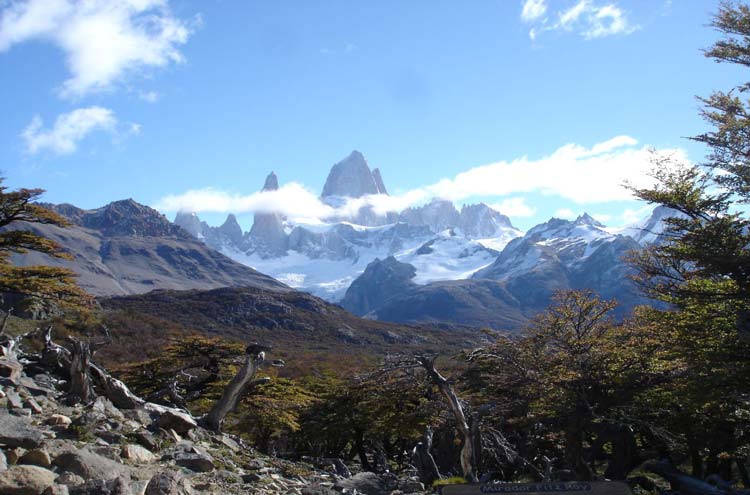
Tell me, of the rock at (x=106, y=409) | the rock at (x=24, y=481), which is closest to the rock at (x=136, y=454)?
the rock at (x=106, y=409)

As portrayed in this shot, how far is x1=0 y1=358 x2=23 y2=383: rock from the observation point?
554 inches

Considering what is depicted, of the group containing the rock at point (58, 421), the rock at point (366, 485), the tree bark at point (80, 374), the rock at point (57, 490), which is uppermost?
the tree bark at point (80, 374)

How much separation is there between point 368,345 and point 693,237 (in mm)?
123451

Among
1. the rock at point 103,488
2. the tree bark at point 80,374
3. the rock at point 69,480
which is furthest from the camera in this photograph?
the tree bark at point 80,374

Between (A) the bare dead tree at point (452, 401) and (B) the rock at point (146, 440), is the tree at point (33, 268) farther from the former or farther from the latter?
(A) the bare dead tree at point (452, 401)

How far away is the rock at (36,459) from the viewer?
8898mm

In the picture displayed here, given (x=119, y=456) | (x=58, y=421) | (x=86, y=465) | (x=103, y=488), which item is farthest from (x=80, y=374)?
(x=103, y=488)

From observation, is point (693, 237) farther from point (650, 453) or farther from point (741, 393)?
point (650, 453)

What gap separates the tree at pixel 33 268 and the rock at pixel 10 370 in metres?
6.77

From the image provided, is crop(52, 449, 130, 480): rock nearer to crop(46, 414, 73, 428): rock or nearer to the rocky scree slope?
the rocky scree slope

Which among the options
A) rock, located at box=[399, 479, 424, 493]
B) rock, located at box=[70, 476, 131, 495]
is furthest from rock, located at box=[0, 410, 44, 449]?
rock, located at box=[399, 479, 424, 493]

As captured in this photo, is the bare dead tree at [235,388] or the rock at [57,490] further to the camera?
the bare dead tree at [235,388]

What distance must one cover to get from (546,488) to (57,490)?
25.1 ft

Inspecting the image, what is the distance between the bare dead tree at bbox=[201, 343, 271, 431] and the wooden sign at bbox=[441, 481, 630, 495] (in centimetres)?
849
